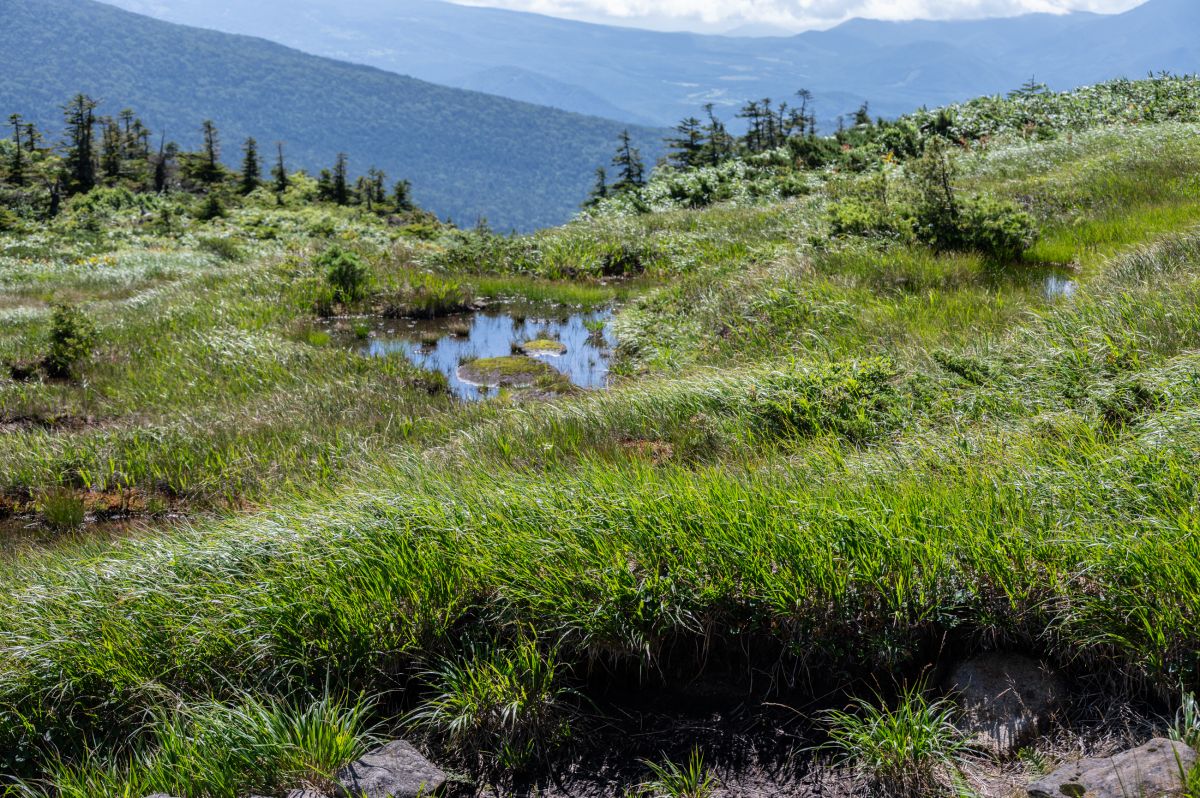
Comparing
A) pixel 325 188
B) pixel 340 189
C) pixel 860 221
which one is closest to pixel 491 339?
pixel 860 221

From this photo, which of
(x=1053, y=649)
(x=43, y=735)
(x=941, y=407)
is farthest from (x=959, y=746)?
(x=43, y=735)

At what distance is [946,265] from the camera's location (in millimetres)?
11219

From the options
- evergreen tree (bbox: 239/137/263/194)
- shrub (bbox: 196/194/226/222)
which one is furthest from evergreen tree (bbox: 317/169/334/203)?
shrub (bbox: 196/194/226/222)

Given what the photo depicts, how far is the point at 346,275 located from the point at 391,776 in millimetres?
13132

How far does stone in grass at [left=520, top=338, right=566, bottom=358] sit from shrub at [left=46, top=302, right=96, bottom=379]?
20.3 ft

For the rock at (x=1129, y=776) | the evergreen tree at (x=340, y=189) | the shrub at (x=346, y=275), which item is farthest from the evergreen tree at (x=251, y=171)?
the rock at (x=1129, y=776)

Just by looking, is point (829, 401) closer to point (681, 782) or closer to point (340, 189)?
point (681, 782)

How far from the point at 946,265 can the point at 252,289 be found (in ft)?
39.5

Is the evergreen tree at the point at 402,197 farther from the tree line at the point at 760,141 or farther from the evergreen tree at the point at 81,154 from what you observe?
the evergreen tree at the point at 81,154

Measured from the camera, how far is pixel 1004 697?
3484 mm

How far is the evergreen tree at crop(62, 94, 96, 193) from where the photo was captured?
57244mm

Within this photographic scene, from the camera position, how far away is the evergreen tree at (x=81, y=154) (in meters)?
57.2

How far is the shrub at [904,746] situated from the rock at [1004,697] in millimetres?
117

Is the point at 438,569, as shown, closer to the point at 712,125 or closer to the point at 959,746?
the point at 959,746
